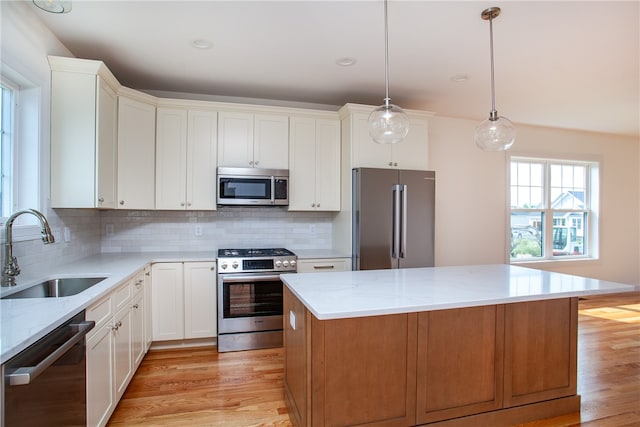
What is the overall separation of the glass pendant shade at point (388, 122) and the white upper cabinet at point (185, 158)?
2.02 metres

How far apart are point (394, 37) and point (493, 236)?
3449mm

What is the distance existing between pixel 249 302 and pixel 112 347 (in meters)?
1.37

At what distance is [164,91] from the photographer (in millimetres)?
3732

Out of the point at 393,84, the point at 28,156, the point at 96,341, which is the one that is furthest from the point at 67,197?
the point at 393,84

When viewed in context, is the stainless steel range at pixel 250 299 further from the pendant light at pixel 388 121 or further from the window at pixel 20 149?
the pendant light at pixel 388 121

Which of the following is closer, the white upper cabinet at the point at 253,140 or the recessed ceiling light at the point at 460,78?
the recessed ceiling light at the point at 460,78

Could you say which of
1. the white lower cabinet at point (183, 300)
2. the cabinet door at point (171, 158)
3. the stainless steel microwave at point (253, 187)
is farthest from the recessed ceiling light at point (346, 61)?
the white lower cabinet at point (183, 300)

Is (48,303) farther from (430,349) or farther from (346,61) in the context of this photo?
(346,61)

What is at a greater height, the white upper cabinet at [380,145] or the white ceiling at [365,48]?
the white ceiling at [365,48]

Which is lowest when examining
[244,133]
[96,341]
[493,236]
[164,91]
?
[96,341]

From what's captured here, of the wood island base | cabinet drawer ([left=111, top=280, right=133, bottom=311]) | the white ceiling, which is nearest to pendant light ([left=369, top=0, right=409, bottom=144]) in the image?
the white ceiling

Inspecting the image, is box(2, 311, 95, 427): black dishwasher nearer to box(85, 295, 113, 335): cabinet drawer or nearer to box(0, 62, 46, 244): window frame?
box(85, 295, 113, 335): cabinet drawer

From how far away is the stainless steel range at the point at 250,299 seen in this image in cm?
324

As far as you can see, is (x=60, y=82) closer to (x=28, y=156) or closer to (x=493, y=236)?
(x=28, y=156)
